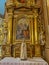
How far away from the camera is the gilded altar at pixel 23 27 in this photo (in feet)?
16.9

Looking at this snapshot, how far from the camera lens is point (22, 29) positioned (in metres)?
5.25

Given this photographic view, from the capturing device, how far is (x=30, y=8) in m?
5.30

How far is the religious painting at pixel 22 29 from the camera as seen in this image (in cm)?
523

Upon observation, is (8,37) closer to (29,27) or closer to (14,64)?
(29,27)

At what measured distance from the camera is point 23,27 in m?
5.27

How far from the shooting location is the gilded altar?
516 centimetres

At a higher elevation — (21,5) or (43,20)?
(21,5)

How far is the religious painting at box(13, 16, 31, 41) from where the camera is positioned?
5234mm

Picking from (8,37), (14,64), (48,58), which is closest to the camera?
(14,64)

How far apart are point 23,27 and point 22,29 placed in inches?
3.3

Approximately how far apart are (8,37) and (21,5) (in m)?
1.22

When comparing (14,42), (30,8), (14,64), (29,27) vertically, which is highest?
(30,8)

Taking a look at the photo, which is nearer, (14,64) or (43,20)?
(14,64)


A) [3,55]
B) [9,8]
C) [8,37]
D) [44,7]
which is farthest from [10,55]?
[44,7]
